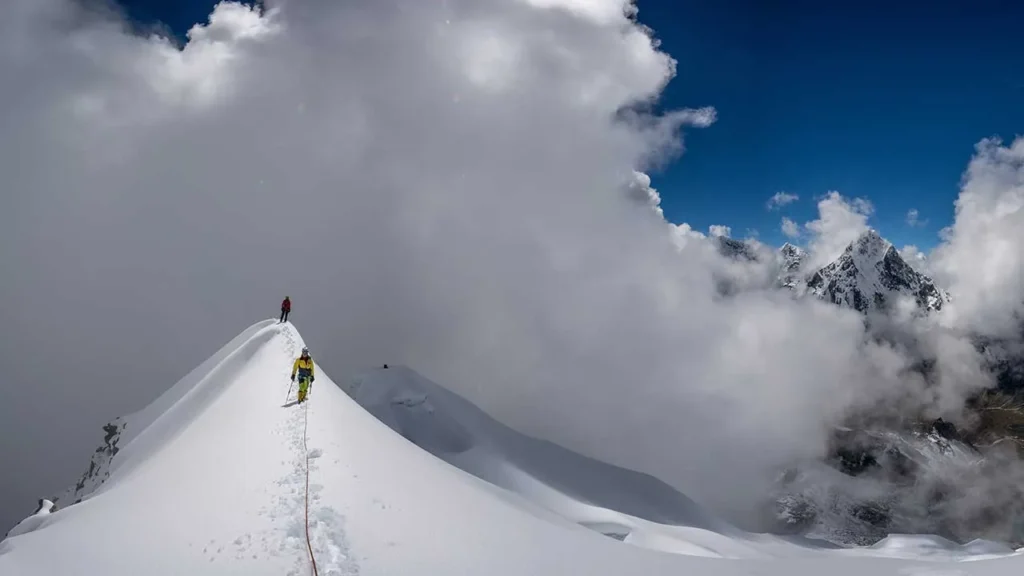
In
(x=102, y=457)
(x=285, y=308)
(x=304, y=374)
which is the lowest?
(x=102, y=457)

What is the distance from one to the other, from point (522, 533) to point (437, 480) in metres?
5.11

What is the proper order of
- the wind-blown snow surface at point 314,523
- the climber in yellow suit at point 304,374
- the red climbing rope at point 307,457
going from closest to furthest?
the red climbing rope at point 307,457 < the wind-blown snow surface at point 314,523 < the climber in yellow suit at point 304,374

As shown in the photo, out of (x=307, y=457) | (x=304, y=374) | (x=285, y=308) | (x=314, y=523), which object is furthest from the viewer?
(x=285, y=308)

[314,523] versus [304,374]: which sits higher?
[304,374]

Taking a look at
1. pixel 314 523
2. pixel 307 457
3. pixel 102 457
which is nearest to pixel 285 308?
pixel 102 457

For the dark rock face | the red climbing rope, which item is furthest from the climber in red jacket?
the red climbing rope

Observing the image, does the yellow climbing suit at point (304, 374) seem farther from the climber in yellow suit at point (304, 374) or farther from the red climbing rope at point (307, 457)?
the red climbing rope at point (307, 457)

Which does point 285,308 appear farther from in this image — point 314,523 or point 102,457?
point 314,523

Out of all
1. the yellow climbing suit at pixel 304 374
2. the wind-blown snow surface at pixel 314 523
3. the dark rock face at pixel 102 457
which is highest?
the yellow climbing suit at pixel 304 374

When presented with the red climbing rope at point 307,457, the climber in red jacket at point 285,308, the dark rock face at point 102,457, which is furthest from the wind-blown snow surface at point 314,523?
the dark rock face at point 102,457

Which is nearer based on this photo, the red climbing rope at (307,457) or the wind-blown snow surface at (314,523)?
the red climbing rope at (307,457)

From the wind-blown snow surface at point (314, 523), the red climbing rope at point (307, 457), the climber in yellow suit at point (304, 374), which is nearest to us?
the red climbing rope at point (307, 457)

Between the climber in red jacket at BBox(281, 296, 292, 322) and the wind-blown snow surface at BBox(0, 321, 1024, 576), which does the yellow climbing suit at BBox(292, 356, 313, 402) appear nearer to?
the wind-blown snow surface at BBox(0, 321, 1024, 576)

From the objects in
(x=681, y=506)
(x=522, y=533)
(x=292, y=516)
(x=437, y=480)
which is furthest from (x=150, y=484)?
Result: (x=681, y=506)
